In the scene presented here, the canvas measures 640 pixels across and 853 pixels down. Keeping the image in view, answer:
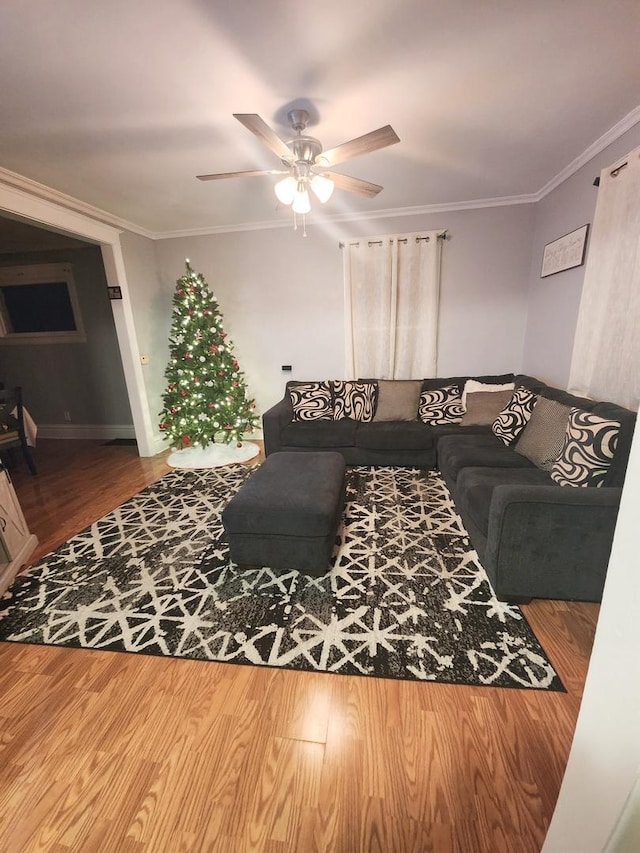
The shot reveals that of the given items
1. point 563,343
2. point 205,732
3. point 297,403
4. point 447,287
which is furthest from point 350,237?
point 205,732

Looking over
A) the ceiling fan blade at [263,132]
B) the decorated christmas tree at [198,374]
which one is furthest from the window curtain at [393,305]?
the ceiling fan blade at [263,132]

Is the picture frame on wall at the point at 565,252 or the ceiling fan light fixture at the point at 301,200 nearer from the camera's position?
the ceiling fan light fixture at the point at 301,200

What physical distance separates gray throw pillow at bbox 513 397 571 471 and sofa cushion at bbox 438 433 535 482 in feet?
0.24

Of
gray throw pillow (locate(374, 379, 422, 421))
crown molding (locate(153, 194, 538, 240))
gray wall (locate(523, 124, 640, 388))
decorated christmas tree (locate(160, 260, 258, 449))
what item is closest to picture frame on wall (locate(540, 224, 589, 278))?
gray wall (locate(523, 124, 640, 388))

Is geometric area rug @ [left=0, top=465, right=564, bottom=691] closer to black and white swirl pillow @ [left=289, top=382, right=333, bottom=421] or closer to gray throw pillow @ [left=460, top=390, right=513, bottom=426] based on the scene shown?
gray throw pillow @ [left=460, top=390, right=513, bottom=426]

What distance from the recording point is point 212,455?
3863 mm

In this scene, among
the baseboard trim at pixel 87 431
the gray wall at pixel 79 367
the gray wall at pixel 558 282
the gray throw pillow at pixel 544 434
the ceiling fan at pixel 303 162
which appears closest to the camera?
the ceiling fan at pixel 303 162

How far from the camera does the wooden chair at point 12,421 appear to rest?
134 inches

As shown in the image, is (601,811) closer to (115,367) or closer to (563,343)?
(563,343)

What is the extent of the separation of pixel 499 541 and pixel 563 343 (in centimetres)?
225

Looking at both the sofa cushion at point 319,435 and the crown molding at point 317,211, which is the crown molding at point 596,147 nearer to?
the crown molding at point 317,211

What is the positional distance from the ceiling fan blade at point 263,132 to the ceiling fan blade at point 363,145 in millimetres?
203

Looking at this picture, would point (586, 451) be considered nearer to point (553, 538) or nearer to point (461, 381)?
point (553, 538)

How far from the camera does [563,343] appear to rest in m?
2.94
